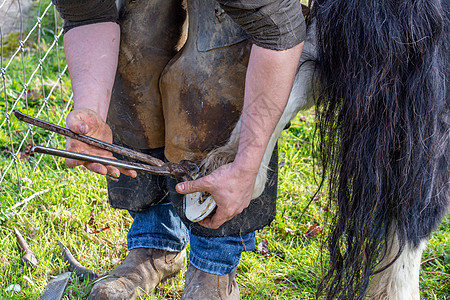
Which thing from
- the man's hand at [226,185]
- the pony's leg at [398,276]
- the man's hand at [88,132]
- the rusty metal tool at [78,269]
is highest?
the man's hand at [88,132]

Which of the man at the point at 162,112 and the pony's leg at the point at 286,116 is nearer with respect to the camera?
the man at the point at 162,112

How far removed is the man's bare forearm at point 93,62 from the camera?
1358mm

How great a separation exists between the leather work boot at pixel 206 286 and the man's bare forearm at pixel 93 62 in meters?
0.59

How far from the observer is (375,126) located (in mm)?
1337

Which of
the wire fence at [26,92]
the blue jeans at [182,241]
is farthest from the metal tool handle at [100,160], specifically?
the wire fence at [26,92]

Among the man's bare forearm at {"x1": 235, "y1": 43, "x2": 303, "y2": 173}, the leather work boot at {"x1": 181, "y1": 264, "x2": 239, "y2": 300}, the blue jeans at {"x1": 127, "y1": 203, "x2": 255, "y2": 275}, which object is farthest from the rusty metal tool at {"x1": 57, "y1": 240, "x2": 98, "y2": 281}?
the man's bare forearm at {"x1": 235, "y1": 43, "x2": 303, "y2": 173}

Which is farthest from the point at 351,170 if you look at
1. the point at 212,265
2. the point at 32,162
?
the point at 32,162

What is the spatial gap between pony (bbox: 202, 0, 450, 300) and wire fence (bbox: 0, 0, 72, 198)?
1.20 meters

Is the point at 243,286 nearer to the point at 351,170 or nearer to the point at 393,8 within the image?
the point at 351,170

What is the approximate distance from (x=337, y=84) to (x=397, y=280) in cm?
66

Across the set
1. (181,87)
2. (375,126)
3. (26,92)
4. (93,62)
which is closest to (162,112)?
(181,87)

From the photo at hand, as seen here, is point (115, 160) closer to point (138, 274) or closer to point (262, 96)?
point (262, 96)

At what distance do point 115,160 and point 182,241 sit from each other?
72 cm

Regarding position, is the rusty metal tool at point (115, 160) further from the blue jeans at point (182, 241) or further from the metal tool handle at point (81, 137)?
the blue jeans at point (182, 241)
